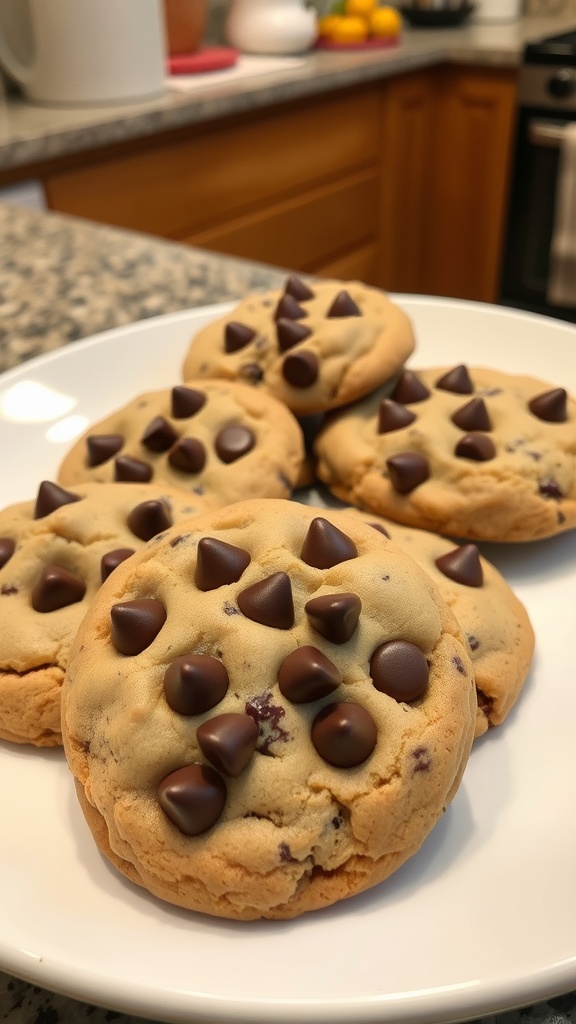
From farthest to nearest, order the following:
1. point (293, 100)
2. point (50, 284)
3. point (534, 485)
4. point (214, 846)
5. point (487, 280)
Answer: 1. point (487, 280)
2. point (293, 100)
3. point (50, 284)
4. point (534, 485)
5. point (214, 846)

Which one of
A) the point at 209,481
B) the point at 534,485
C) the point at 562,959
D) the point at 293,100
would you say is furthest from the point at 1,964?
the point at 293,100

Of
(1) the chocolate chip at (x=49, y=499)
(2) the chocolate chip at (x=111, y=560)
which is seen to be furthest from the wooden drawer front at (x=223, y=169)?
(2) the chocolate chip at (x=111, y=560)

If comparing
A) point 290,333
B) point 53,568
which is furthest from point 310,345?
point 53,568

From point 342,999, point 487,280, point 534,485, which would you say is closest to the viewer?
point 342,999

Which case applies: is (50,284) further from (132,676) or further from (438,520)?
(132,676)

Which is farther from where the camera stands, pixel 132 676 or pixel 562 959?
pixel 132 676

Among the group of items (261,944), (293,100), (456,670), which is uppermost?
(293,100)
